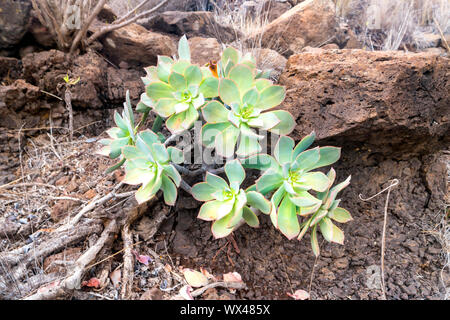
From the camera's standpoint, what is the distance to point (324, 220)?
116cm

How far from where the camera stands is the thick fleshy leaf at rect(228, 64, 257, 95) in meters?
1.14

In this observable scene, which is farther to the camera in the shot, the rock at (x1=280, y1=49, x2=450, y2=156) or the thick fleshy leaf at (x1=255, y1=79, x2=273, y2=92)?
the rock at (x1=280, y1=49, x2=450, y2=156)

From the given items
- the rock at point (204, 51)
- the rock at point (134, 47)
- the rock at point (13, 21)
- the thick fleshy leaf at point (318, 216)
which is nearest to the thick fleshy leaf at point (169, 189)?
the thick fleshy leaf at point (318, 216)

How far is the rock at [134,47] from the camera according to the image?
2221mm

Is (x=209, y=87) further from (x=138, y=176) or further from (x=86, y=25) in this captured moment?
(x=86, y=25)

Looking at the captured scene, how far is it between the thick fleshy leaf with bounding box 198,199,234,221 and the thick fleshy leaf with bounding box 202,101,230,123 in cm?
32

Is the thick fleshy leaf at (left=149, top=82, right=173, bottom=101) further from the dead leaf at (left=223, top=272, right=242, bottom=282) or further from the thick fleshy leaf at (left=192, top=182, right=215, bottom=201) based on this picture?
the dead leaf at (left=223, top=272, right=242, bottom=282)

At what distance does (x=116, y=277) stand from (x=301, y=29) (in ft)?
7.95

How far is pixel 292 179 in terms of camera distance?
1.16 metres

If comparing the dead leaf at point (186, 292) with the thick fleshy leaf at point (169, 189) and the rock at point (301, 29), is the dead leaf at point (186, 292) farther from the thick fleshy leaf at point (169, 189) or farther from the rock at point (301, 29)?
the rock at point (301, 29)

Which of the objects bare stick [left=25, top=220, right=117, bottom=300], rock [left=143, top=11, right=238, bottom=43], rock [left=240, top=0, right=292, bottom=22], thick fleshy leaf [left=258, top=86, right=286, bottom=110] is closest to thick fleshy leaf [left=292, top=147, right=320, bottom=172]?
thick fleshy leaf [left=258, top=86, right=286, bottom=110]

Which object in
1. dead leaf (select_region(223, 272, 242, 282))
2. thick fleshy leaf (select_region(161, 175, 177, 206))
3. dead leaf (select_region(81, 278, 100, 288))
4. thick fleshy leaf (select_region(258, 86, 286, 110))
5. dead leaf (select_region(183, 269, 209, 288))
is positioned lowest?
dead leaf (select_region(223, 272, 242, 282))
